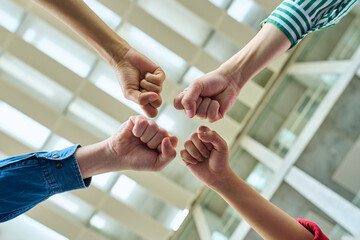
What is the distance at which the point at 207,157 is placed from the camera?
239 cm

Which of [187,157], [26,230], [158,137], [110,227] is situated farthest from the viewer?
[110,227]

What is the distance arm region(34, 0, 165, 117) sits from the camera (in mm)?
2254

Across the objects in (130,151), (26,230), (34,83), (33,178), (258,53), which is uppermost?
(258,53)

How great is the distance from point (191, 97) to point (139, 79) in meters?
0.49

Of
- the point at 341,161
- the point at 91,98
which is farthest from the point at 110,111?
the point at 341,161

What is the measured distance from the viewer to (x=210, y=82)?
2.17 m

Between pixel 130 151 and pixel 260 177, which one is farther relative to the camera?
pixel 260 177

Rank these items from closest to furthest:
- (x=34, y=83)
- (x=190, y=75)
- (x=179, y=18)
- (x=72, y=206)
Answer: (x=179, y=18) → (x=34, y=83) → (x=190, y=75) → (x=72, y=206)

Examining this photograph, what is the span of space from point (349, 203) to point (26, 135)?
197 inches

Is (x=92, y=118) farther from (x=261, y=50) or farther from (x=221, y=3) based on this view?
(x=261, y=50)

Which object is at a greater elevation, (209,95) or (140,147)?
(209,95)

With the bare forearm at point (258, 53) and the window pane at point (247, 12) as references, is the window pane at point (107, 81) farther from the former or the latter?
the bare forearm at point (258, 53)

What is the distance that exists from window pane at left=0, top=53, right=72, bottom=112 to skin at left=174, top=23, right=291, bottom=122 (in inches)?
179

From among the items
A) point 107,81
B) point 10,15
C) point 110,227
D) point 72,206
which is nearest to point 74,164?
point 107,81
